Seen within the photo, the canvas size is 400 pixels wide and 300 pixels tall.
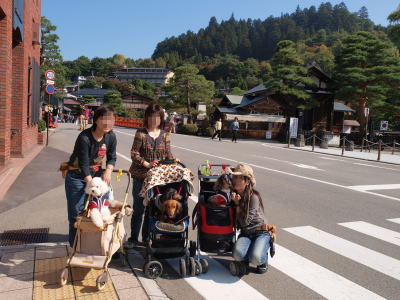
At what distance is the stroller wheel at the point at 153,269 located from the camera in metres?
3.81

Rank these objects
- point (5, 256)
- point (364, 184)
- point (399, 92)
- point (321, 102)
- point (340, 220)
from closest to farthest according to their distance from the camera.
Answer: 1. point (5, 256)
2. point (340, 220)
3. point (364, 184)
4. point (399, 92)
5. point (321, 102)

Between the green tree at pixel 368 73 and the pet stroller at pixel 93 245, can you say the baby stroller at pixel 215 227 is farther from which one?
the green tree at pixel 368 73

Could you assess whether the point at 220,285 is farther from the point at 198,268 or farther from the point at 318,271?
the point at 318,271

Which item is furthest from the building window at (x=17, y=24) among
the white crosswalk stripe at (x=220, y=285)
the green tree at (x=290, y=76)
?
the green tree at (x=290, y=76)

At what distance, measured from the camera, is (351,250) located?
5004 mm

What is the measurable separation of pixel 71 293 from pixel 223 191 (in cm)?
190

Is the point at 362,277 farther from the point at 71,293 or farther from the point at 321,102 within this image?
the point at 321,102

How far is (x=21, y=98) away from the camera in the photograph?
11.5 meters

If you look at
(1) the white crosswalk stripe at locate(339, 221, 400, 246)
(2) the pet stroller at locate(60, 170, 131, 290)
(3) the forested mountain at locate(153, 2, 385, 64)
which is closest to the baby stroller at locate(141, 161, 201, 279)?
(2) the pet stroller at locate(60, 170, 131, 290)

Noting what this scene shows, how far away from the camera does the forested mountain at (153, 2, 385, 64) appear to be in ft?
510

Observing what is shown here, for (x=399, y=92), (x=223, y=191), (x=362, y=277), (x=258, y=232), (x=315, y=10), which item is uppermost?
(x=315, y=10)

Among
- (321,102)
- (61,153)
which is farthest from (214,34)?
(61,153)

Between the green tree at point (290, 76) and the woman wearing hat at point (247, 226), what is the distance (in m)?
29.2

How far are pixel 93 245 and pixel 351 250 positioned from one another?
343 cm
